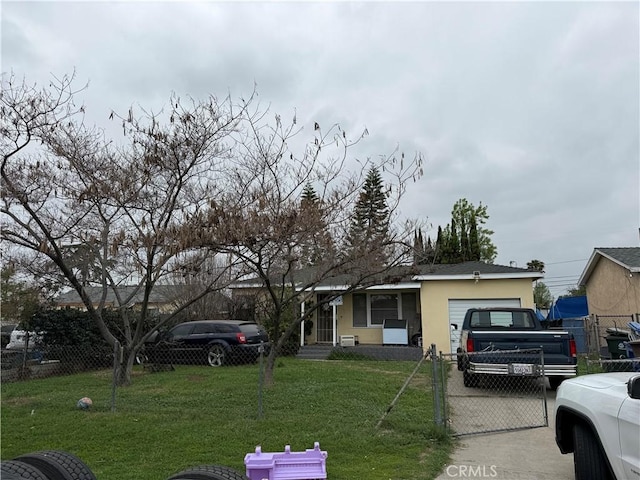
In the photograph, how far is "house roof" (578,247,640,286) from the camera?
17173 mm

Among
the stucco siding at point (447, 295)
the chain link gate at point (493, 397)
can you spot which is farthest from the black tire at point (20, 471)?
the stucco siding at point (447, 295)

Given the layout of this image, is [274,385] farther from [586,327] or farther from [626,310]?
[626,310]

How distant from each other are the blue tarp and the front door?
12.1m

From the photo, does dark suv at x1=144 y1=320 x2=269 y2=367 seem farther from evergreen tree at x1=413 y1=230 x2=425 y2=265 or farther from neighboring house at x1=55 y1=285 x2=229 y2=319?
evergreen tree at x1=413 y1=230 x2=425 y2=265

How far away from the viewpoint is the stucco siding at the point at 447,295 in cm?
1720

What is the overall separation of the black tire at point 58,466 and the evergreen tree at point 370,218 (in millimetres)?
6826

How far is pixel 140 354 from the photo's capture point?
14383 millimetres

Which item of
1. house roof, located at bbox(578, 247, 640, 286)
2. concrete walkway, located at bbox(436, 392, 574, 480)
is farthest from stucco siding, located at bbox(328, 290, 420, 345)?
concrete walkway, located at bbox(436, 392, 574, 480)

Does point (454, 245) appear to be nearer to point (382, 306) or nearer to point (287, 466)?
point (382, 306)

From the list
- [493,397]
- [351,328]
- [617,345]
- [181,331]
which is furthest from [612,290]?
[181,331]

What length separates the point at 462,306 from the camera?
17625 mm

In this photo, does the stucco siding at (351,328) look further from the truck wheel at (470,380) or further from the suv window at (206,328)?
the truck wheel at (470,380)

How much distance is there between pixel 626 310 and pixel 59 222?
1919 cm

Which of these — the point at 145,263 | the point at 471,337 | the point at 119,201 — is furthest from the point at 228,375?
the point at 471,337
